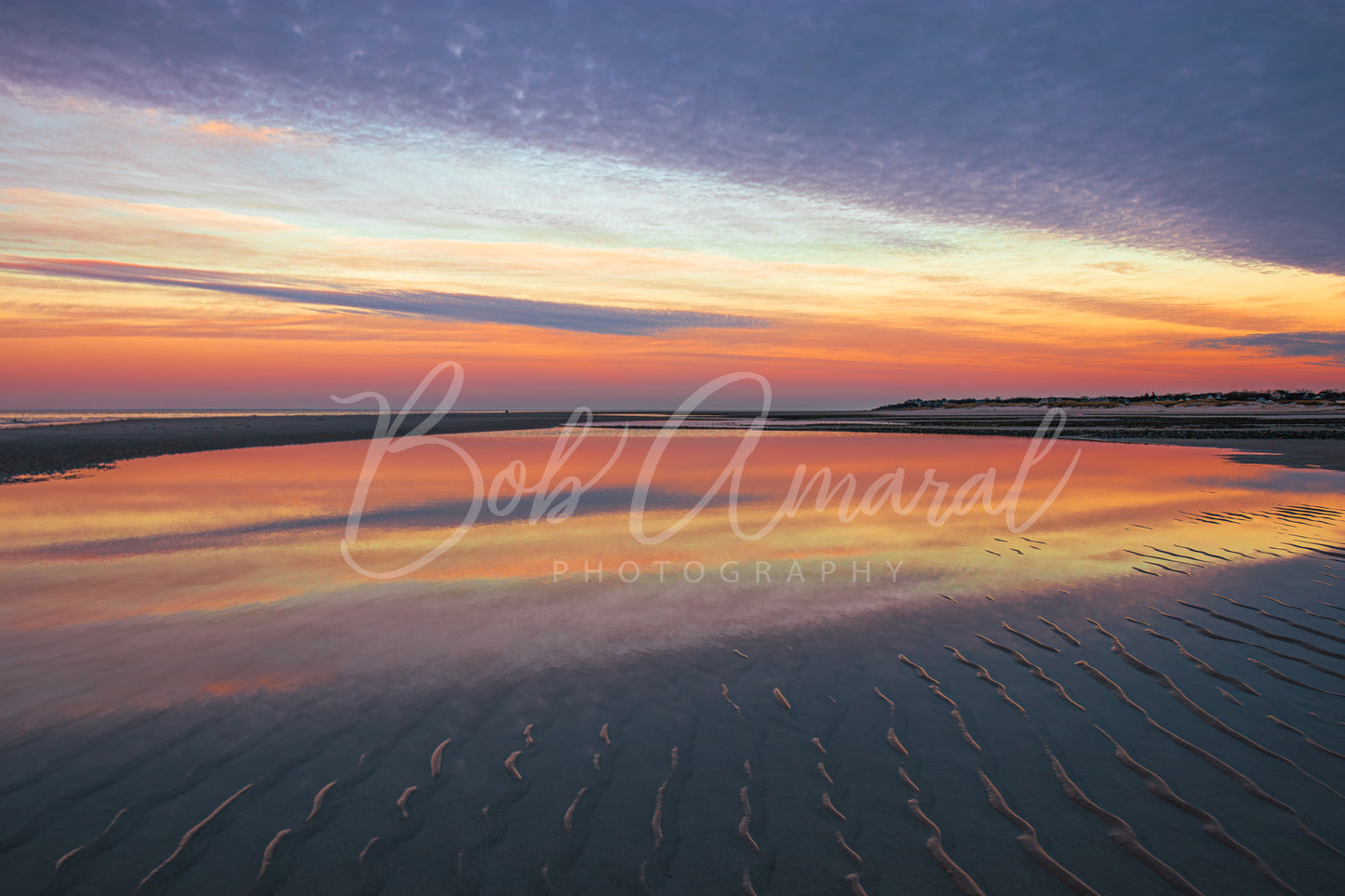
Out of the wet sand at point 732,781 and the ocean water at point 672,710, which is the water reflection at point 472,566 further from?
the wet sand at point 732,781

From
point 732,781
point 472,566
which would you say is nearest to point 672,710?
point 732,781

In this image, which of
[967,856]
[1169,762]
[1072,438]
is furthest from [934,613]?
[1072,438]

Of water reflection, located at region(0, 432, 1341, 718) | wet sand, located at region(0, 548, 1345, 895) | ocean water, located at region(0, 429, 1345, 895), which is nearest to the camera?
wet sand, located at region(0, 548, 1345, 895)

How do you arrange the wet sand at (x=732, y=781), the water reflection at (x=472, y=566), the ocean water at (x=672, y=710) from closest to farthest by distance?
the wet sand at (x=732, y=781) < the ocean water at (x=672, y=710) < the water reflection at (x=472, y=566)

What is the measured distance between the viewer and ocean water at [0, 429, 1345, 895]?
3.93 meters

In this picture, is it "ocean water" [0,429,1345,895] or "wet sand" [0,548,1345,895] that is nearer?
"wet sand" [0,548,1345,895]

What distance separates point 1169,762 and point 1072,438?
42.2 m

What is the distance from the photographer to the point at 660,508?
52.5ft

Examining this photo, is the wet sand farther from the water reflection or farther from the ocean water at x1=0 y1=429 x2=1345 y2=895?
the water reflection

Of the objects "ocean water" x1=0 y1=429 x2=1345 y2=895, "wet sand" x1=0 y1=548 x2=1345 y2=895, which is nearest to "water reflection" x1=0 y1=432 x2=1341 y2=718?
"ocean water" x1=0 y1=429 x2=1345 y2=895

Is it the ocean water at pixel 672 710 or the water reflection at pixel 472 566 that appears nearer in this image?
the ocean water at pixel 672 710

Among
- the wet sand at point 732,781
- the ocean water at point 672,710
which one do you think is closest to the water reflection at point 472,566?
the ocean water at point 672,710

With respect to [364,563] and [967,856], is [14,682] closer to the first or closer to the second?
[364,563]

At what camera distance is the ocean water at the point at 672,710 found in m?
3.93
